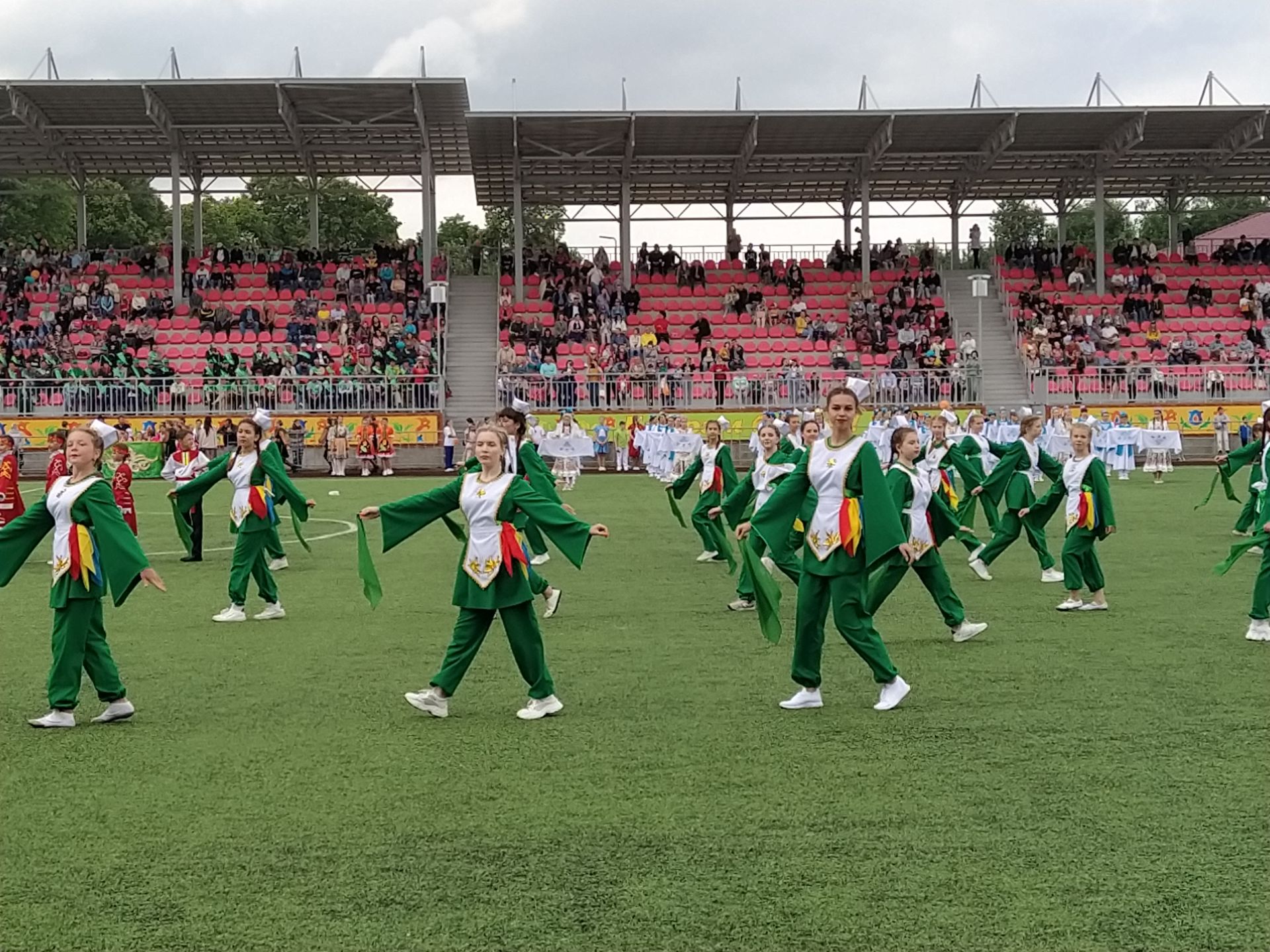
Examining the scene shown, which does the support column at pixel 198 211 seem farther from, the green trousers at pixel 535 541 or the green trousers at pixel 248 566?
the green trousers at pixel 248 566

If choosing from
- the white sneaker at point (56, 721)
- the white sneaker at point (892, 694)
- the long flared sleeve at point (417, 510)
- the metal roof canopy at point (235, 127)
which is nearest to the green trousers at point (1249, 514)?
the white sneaker at point (892, 694)

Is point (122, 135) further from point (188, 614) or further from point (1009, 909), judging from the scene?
point (1009, 909)

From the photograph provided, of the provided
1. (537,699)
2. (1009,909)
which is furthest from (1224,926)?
(537,699)

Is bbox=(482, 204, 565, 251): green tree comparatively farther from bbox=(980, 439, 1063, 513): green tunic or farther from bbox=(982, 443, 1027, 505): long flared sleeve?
bbox=(982, 443, 1027, 505): long flared sleeve

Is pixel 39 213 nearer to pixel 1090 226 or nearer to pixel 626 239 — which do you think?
pixel 626 239

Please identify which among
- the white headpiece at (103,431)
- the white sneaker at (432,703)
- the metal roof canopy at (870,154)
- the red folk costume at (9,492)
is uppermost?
the metal roof canopy at (870,154)

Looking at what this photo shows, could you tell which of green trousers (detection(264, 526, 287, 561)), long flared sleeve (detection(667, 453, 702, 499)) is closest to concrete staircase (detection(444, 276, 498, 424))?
long flared sleeve (detection(667, 453, 702, 499))

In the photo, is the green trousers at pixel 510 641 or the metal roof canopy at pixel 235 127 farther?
the metal roof canopy at pixel 235 127

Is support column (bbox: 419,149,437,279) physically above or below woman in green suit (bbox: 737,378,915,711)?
above

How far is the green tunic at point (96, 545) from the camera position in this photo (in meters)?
7.61

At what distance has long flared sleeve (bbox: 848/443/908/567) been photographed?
7723mm

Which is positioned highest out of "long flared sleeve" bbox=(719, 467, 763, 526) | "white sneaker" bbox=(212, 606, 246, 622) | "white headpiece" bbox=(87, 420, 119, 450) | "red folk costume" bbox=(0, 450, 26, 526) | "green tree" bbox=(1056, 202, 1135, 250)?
"green tree" bbox=(1056, 202, 1135, 250)

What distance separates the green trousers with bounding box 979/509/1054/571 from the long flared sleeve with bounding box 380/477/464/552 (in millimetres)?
7338

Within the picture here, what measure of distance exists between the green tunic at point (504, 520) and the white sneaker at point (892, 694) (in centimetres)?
181
